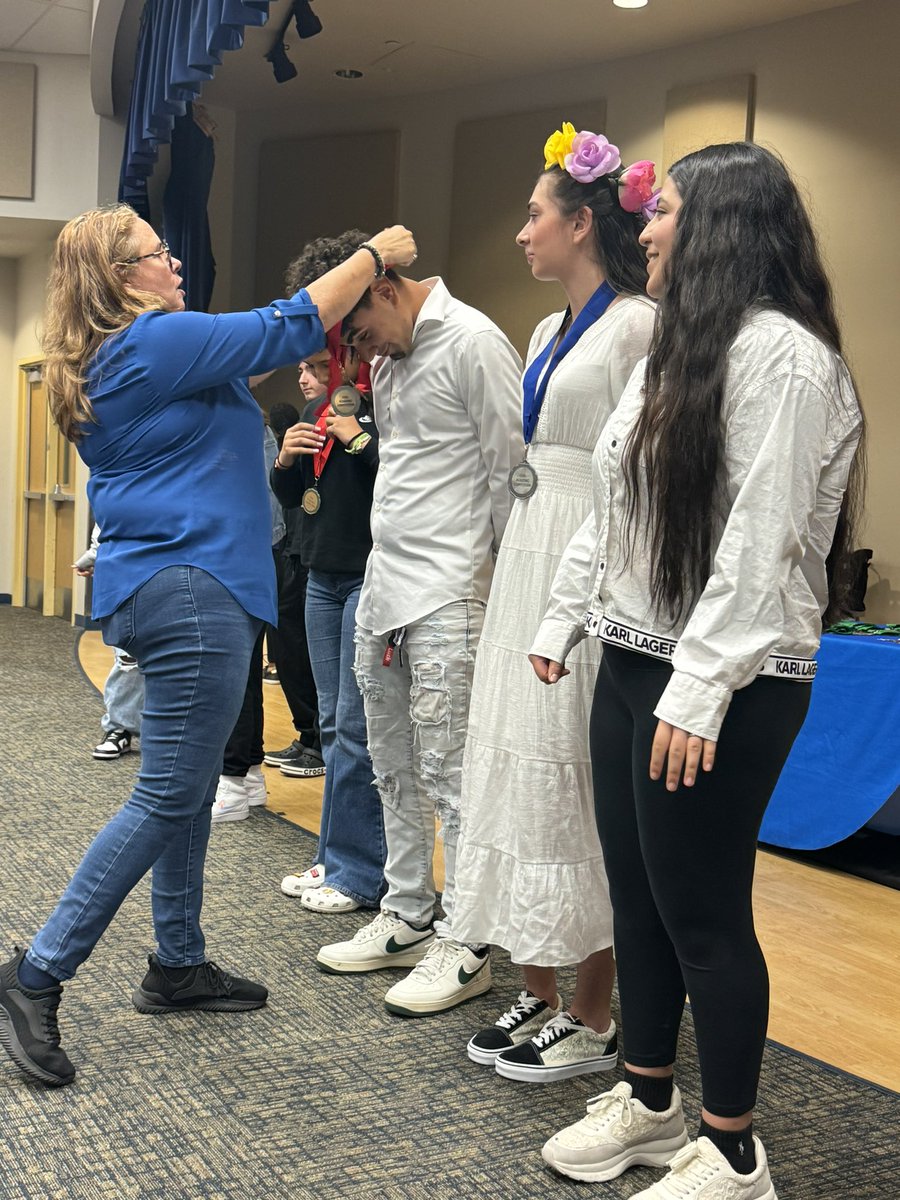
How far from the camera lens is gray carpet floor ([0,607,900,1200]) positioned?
5.76 ft

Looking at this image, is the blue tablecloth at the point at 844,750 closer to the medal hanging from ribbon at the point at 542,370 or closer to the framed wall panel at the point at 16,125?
the medal hanging from ribbon at the point at 542,370

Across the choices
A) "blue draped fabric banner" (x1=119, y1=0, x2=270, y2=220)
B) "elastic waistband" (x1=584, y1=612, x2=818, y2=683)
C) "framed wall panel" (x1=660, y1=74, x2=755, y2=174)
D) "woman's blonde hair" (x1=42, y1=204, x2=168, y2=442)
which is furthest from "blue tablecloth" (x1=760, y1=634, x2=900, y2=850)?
"framed wall panel" (x1=660, y1=74, x2=755, y2=174)

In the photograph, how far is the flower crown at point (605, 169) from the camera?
201 cm

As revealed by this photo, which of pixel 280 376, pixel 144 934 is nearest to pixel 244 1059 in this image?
pixel 144 934

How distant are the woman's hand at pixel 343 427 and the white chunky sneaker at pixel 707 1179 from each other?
169cm

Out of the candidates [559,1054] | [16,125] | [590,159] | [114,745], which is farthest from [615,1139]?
[16,125]

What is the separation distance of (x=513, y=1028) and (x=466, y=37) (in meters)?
6.04

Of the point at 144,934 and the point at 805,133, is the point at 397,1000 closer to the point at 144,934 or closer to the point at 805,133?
the point at 144,934

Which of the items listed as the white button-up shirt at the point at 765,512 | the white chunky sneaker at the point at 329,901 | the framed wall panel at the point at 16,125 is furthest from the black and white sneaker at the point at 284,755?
the framed wall panel at the point at 16,125

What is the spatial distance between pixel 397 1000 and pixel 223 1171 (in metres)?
0.62

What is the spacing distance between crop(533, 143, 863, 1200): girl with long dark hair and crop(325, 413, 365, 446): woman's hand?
1241 millimetres

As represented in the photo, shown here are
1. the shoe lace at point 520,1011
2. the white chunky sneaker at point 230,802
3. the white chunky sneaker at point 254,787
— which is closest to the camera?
the shoe lace at point 520,1011

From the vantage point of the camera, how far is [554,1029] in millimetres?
2123

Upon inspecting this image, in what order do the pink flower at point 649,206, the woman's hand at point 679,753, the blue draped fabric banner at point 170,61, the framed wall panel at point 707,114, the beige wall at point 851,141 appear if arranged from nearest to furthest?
the woman's hand at point 679,753
the pink flower at point 649,206
the blue draped fabric banner at point 170,61
the beige wall at point 851,141
the framed wall panel at point 707,114
